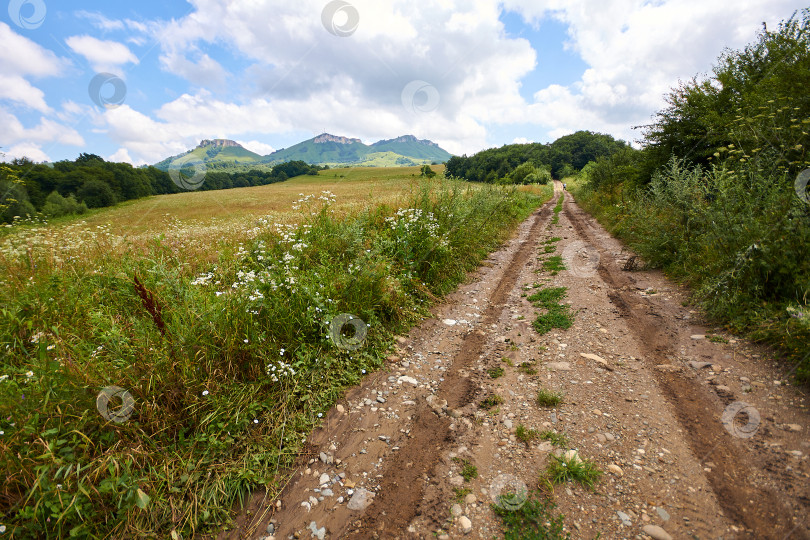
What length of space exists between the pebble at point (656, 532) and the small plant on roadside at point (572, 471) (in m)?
0.41

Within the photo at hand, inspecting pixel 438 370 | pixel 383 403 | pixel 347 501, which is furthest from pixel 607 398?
pixel 347 501

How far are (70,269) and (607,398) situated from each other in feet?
26.5

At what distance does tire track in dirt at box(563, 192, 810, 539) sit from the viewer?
2289 mm

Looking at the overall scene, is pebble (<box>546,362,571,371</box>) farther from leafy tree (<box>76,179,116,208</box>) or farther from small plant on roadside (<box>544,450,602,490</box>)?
leafy tree (<box>76,179,116,208</box>)

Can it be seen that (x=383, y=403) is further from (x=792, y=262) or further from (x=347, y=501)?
(x=792, y=262)

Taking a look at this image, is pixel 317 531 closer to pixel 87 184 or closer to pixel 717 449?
pixel 717 449

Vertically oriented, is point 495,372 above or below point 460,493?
above

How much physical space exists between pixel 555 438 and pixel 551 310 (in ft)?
10.9

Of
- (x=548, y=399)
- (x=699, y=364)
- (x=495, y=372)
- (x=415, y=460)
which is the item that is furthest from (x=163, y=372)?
(x=699, y=364)

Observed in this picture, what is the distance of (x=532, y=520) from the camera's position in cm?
251

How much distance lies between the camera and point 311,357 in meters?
4.38

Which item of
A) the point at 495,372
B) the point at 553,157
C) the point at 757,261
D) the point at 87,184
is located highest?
the point at 553,157

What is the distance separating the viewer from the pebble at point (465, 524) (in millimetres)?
2506

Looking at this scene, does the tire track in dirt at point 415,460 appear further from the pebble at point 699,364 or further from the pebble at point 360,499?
the pebble at point 699,364
